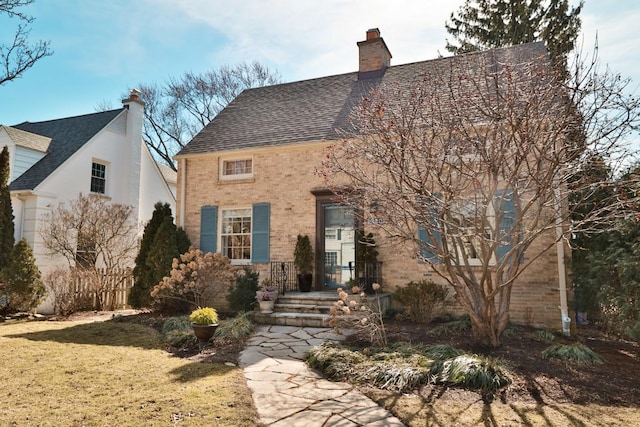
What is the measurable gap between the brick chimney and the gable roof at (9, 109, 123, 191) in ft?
29.8

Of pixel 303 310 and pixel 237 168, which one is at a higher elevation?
pixel 237 168

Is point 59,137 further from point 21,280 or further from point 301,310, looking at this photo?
point 301,310

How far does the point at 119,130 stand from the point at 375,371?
44.3 ft

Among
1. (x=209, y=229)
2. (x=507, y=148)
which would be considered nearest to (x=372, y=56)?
(x=209, y=229)

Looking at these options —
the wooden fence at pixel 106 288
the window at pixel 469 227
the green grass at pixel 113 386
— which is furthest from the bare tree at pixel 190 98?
the window at pixel 469 227

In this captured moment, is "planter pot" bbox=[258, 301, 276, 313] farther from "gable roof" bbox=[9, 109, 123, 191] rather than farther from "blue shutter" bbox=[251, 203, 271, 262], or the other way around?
"gable roof" bbox=[9, 109, 123, 191]

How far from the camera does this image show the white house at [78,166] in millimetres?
11484

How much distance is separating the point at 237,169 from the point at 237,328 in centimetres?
567

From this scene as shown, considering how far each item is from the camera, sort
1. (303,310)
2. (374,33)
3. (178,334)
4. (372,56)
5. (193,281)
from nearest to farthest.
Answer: (178,334)
(303,310)
(193,281)
(372,56)
(374,33)

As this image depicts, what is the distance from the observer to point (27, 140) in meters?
12.8

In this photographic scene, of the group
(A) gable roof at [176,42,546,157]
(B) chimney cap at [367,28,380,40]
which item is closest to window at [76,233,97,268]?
(A) gable roof at [176,42,546,157]

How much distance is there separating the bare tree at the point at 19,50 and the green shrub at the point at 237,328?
260 inches

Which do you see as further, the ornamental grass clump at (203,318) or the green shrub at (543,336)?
the green shrub at (543,336)

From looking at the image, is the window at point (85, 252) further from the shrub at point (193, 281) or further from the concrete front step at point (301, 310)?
the concrete front step at point (301, 310)
